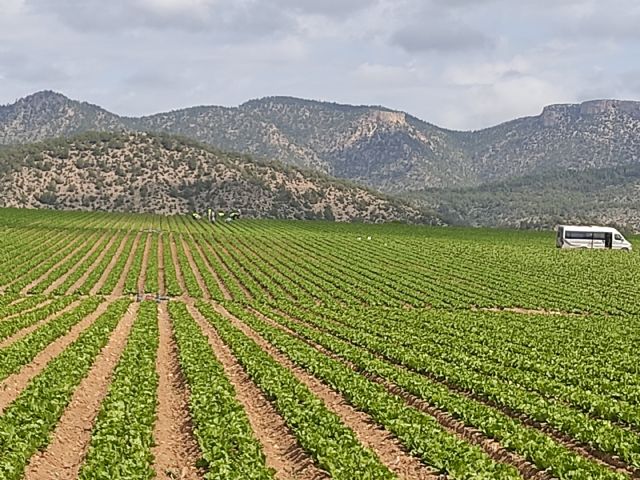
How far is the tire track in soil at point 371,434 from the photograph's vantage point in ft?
40.9

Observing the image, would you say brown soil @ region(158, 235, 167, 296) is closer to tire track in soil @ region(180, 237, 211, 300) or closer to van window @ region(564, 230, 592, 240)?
tire track in soil @ region(180, 237, 211, 300)

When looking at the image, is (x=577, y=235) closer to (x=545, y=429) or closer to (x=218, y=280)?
(x=218, y=280)

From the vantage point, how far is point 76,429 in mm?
14461

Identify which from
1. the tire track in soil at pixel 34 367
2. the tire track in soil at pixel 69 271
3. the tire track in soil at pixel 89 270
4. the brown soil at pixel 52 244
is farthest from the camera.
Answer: the brown soil at pixel 52 244

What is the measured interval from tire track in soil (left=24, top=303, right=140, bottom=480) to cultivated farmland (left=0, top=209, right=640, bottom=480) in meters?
0.05

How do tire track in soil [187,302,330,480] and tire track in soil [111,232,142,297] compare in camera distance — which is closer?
tire track in soil [187,302,330,480]

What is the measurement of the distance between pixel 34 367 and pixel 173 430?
675 cm

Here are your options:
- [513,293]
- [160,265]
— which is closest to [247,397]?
[513,293]

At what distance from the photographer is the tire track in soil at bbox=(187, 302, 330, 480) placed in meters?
12.4

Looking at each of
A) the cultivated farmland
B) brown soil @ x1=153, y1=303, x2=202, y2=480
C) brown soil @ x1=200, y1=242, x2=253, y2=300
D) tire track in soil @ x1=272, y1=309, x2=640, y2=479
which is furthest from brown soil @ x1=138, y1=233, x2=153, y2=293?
tire track in soil @ x1=272, y1=309, x2=640, y2=479

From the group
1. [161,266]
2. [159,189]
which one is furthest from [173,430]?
[159,189]

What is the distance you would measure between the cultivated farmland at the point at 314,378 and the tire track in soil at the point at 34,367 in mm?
95

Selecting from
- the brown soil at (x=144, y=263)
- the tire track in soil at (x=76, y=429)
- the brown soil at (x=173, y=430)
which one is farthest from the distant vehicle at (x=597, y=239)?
the tire track in soil at (x=76, y=429)

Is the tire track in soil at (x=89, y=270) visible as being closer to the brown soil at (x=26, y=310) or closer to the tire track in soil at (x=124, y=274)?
the tire track in soil at (x=124, y=274)
